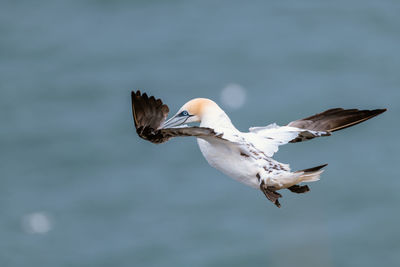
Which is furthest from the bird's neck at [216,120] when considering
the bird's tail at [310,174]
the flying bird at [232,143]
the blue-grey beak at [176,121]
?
the bird's tail at [310,174]

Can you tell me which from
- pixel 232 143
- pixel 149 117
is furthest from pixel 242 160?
pixel 149 117

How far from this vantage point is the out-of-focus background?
23.7 metres

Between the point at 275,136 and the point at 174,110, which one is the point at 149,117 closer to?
the point at 275,136

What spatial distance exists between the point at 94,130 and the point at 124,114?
1064mm

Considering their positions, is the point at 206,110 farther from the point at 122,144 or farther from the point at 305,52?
the point at 305,52

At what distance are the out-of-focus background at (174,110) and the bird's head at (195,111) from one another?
1236cm

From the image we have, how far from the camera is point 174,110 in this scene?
25047mm

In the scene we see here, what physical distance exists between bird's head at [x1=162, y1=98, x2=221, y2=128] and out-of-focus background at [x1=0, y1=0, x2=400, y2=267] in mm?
12364

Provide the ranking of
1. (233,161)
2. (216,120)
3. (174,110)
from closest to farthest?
1. (233,161)
2. (216,120)
3. (174,110)

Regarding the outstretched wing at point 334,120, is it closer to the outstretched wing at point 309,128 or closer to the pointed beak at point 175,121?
the outstretched wing at point 309,128

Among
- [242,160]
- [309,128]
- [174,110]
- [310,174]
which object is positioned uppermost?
[174,110]

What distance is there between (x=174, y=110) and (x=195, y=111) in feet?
55.8

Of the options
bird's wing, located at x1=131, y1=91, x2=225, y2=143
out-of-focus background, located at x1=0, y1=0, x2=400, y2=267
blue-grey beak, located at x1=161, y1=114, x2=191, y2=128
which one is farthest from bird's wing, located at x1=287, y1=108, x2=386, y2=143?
out-of-focus background, located at x1=0, y1=0, x2=400, y2=267

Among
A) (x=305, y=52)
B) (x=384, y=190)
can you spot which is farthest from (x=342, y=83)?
(x=384, y=190)
